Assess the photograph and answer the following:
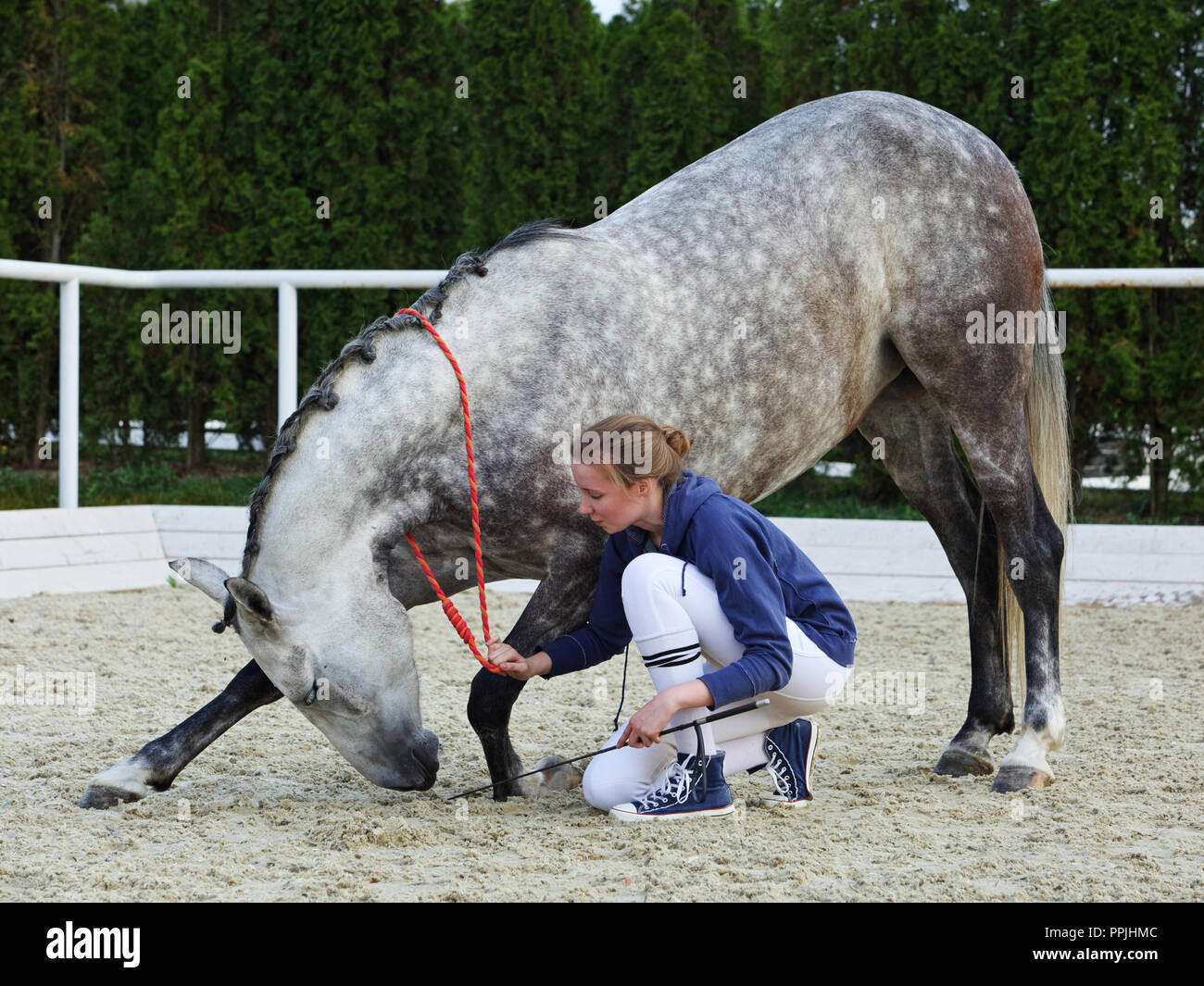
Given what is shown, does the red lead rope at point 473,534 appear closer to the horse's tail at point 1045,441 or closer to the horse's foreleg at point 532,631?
the horse's foreleg at point 532,631

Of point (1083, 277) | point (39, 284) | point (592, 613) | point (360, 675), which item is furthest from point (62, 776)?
point (39, 284)

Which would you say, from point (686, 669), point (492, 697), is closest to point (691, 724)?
point (686, 669)

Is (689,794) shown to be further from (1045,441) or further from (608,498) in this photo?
(1045,441)

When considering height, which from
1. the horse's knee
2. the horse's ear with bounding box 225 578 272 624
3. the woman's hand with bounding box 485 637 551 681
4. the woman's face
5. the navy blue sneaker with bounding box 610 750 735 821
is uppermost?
the woman's face

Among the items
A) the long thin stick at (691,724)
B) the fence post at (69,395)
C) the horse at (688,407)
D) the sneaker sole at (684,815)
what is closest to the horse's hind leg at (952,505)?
the horse at (688,407)

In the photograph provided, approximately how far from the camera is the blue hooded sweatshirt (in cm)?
283

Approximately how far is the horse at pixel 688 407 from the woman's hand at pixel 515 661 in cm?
4

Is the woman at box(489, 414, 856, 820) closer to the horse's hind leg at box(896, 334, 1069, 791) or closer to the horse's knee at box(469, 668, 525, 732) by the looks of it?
the horse's knee at box(469, 668, 525, 732)

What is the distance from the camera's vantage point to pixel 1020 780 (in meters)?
3.32

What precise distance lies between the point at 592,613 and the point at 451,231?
667 centimetres

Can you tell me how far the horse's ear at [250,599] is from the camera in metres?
2.79

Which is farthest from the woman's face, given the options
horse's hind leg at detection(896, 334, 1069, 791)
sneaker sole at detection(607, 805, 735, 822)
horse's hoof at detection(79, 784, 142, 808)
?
horse's hoof at detection(79, 784, 142, 808)

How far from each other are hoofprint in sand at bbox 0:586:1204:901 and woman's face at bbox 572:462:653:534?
2.16ft
